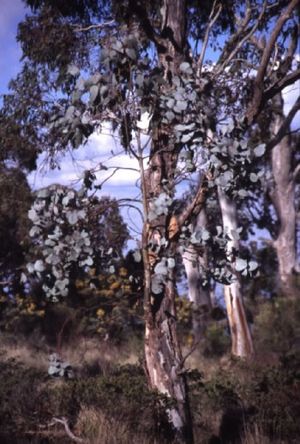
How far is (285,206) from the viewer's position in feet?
71.3

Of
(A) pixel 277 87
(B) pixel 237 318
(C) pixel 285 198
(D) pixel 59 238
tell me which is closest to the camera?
(D) pixel 59 238

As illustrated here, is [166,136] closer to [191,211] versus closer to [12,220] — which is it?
[191,211]

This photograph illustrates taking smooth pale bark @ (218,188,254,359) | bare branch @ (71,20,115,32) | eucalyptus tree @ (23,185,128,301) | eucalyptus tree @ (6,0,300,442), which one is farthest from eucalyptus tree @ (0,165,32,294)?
eucalyptus tree @ (23,185,128,301)

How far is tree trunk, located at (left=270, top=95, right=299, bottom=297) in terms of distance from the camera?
68.7ft

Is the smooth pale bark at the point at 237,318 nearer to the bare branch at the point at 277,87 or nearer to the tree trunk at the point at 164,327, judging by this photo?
the bare branch at the point at 277,87

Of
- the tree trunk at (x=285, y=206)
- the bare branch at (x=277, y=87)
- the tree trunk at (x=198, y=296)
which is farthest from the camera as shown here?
the tree trunk at (x=285, y=206)

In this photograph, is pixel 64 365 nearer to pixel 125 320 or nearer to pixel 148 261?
pixel 148 261

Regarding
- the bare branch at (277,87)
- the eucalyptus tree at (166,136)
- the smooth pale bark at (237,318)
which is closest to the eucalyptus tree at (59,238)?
the eucalyptus tree at (166,136)

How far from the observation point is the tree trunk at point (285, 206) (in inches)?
824

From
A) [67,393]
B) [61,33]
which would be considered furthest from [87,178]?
[61,33]

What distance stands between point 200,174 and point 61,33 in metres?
6.34

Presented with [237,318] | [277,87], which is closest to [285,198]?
[237,318]

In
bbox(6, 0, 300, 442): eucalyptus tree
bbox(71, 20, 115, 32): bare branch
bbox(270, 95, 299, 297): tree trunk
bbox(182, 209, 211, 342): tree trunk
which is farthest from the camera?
bbox(270, 95, 299, 297): tree trunk

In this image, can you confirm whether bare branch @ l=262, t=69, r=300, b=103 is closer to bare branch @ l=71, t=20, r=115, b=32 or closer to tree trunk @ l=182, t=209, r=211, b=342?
bare branch @ l=71, t=20, r=115, b=32
